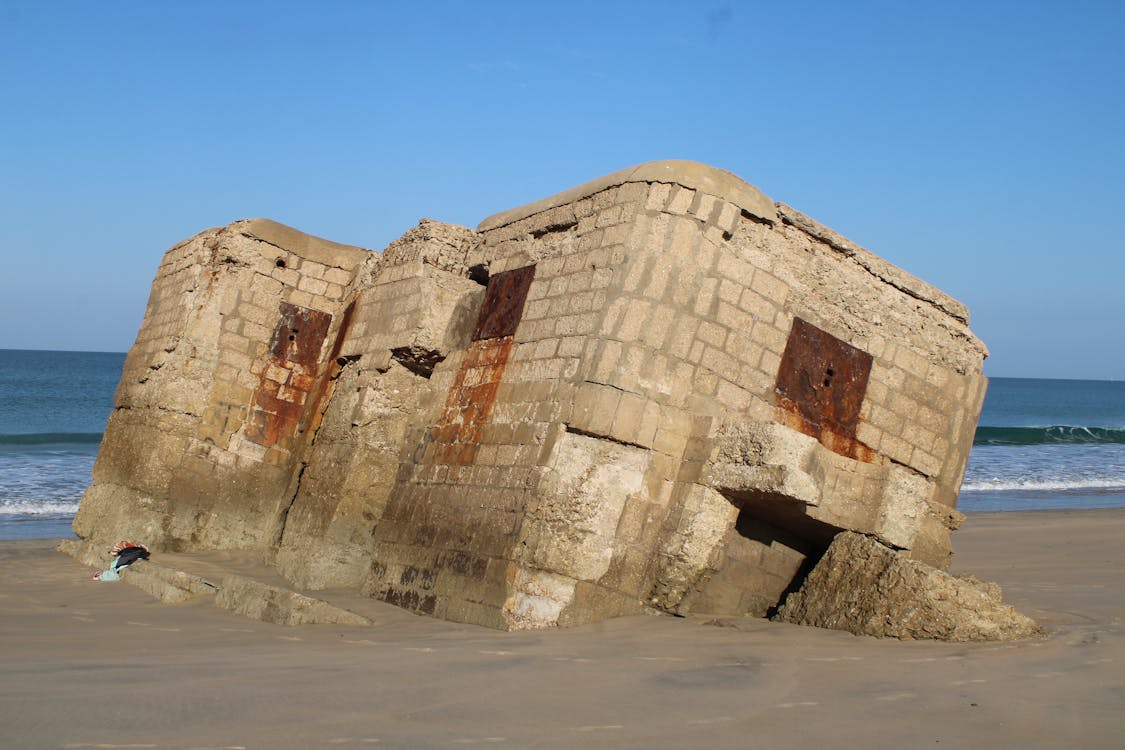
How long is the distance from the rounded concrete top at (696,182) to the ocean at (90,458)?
32.6ft

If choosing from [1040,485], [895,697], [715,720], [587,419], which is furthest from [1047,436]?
[715,720]

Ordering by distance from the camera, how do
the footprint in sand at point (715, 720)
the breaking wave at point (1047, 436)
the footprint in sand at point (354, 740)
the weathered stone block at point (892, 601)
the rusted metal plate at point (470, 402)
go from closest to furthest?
the footprint in sand at point (354, 740)
the footprint in sand at point (715, 720)
the weathered stone block at point (892, 601)
the rusted metal plate at point (470, 402)
the breaking wave at point (1047, 436)

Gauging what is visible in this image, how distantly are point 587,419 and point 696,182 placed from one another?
5.71 ft

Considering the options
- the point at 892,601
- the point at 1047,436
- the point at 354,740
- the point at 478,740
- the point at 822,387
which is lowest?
the point at 354,740

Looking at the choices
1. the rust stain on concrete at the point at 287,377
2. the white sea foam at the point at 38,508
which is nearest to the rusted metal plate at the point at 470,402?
the rust stain on concrete at the point at 287,377

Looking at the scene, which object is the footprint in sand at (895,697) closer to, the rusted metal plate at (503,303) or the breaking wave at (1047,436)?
the rusted metal plate at (503,303)

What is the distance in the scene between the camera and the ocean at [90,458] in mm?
17562

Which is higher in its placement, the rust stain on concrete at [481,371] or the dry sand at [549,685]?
the rust stain on concrete at [481,371]

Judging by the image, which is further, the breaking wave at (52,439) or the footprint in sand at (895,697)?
the breaking wave at (52,439)

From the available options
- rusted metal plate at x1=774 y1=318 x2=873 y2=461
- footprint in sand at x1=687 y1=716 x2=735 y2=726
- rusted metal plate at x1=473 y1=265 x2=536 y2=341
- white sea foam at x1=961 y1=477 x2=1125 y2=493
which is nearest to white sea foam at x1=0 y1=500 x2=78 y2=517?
rusted metal plate at x1=473 y1=265 x2=536 y2=341

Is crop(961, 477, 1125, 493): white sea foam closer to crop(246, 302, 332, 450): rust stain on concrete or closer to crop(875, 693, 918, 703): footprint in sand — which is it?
crop(246, 302, 332, 450): rust stain on concrete

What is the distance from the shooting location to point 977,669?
4.77 m

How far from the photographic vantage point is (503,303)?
8.15 meters

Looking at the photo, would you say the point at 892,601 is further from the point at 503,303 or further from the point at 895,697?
the point at 503,303
